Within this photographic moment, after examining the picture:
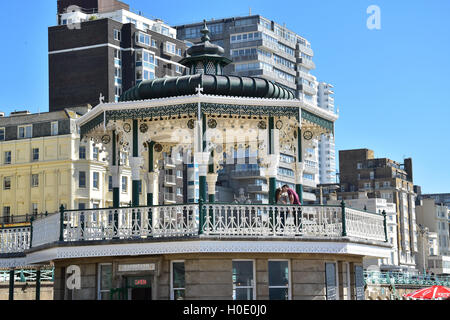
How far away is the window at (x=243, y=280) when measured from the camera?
91.6 ft

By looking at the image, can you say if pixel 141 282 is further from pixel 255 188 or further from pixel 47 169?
pixel 255 188

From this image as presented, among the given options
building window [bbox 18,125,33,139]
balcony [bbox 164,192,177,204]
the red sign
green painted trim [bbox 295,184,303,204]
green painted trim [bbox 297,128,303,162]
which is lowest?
the red sign

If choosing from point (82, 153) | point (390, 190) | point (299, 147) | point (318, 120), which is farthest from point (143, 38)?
point (299, 147)

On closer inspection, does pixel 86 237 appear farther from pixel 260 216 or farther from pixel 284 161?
pixel 284 161

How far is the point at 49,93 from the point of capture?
138750 mm

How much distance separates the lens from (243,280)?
1105 inches

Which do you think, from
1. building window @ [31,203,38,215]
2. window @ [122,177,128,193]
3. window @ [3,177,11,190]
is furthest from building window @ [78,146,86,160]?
window @ [3,177,11,190]

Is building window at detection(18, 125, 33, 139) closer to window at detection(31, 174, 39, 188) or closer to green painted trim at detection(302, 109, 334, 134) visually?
window at detection(31, 174, 39, 188)

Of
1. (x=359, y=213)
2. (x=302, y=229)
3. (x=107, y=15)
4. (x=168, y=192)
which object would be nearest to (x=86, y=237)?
(x=302, y=229)

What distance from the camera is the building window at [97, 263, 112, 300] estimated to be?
2922 centimetres

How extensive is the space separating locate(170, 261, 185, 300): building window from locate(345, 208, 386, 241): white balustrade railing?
5.95 metres

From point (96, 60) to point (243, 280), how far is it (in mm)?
112652

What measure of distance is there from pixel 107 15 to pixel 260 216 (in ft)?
447
